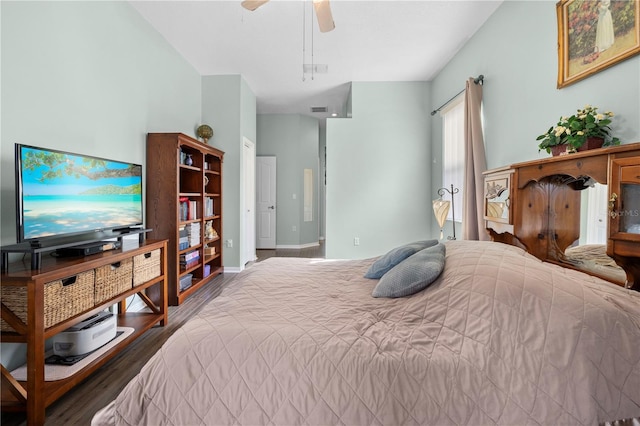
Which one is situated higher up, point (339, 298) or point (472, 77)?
point (472, 77)

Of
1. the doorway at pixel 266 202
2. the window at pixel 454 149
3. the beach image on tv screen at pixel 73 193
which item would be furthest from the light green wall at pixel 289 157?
the beach image on tv screen at pixel 73 193

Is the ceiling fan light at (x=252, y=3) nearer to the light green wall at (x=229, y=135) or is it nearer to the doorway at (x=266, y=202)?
the light green wall at (x=229, y=135)

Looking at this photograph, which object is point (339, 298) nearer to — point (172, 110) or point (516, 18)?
point (516, 18)

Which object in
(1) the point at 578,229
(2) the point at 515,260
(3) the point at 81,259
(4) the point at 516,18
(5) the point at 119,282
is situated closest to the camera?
(2) the point at 515,260

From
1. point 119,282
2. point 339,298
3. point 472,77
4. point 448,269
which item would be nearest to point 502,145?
point 472,77

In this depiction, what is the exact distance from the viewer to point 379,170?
4.50 meters

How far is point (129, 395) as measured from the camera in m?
0.97

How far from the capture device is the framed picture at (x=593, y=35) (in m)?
1.49

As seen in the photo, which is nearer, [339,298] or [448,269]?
[448,269]

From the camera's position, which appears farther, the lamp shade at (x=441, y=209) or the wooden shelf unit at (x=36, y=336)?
the lamp shade at (x=441, y=209)

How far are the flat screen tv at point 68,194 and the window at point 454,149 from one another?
353cm

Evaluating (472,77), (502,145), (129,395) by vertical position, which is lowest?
(129,395)

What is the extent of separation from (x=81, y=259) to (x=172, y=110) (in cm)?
237

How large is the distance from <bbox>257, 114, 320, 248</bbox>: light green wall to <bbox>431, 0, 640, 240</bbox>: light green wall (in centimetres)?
371
